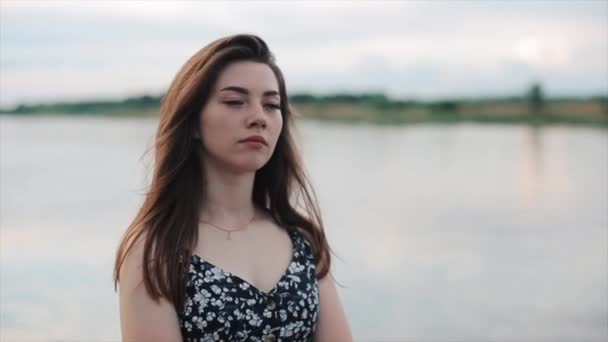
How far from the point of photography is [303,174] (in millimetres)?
2016

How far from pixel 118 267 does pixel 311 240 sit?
47cm

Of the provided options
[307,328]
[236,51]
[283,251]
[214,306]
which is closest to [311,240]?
[283,251]

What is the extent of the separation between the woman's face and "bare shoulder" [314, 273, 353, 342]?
1.18 ft

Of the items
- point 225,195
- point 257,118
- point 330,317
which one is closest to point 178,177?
point 225,195

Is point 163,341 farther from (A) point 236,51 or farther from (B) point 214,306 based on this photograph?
(A) point 236,51

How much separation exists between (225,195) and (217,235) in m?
0.10

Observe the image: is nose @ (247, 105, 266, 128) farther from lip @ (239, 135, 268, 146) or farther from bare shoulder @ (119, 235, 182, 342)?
bare shoulder @ (119, 235, 182, 342)

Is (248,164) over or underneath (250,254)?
over

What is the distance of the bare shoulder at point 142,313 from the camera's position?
167cm

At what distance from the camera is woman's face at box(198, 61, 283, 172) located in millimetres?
1758

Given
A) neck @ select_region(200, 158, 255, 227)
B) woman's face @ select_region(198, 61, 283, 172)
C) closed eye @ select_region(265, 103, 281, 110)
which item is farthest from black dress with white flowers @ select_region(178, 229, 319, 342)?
closed eye @ select_region(265, 103, 281, 110)

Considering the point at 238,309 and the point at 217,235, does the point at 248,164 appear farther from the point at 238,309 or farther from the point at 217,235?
the point at 238,309

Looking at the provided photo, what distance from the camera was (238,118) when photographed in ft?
5.76

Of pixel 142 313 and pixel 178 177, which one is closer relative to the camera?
pixel 142 313
